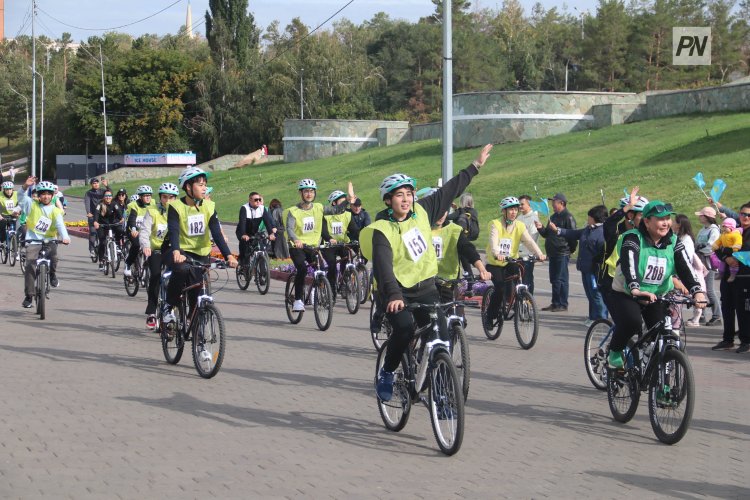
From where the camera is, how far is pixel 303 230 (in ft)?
51.1

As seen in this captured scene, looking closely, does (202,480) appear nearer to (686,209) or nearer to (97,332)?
(97,332)

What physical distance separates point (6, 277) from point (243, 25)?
7956 centimetres

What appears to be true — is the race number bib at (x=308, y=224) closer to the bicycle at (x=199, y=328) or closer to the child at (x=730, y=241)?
the bicycle at (x=199, y=328)

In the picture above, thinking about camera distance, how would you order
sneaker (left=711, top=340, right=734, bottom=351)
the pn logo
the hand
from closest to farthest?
1. the hand
2. sneaker (left=711, top=340, right=734, bottom=351)
3. the pn logo

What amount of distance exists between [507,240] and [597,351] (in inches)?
154

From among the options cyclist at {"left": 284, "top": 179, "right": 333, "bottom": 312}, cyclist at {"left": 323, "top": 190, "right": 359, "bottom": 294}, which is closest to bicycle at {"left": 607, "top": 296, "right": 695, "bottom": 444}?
cyclist at {"left": 284, "top": 179, "right": 333, "bottom": 312}

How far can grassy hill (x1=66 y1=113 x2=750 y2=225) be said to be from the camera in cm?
3266

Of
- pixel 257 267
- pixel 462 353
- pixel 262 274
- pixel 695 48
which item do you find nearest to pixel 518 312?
pixel 462 353

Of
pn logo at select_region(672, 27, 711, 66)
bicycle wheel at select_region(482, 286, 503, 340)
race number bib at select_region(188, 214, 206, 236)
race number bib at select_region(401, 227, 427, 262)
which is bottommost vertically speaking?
bicycle wheel at select_region(482, 286, 503, 340)

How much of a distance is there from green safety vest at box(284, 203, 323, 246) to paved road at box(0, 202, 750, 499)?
82.0 inches

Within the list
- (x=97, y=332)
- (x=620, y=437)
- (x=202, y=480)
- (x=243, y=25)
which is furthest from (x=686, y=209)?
(x=243, y=25)

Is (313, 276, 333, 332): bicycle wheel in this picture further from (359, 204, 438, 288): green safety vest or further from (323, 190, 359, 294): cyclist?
(359, 204, 438, 288): green safety vest

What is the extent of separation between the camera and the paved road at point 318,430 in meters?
6.72

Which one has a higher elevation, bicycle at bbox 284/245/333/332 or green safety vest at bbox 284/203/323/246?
green safety vest at bbox 284/203/323/246
